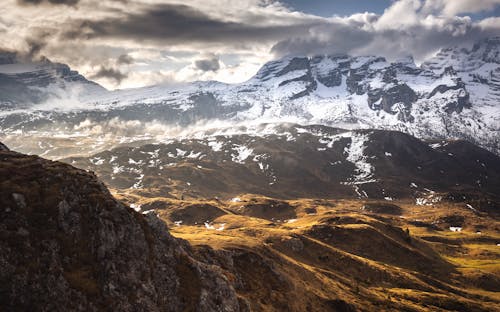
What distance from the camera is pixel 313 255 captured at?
164m

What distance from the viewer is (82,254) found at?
59.0 meters

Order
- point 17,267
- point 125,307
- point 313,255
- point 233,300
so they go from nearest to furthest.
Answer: point 17,267
point 125,307
point 233,300
point 313,255

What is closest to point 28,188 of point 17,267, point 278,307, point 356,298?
point 17,267

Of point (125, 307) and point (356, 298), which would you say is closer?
point (125, 307)

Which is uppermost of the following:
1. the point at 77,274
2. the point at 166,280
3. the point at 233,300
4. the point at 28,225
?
the point at 28,225

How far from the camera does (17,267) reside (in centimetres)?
5288

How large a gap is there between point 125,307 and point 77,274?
7219 millimetres

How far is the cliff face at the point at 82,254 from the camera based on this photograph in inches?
2100

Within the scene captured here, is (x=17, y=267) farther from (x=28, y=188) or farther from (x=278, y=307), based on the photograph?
(x=278, y=307)

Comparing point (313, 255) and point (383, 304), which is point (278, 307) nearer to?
point (383, 304)

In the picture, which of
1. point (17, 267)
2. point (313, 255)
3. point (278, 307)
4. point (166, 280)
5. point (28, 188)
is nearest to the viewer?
point (17, 267)

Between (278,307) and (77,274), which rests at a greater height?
(77,274)

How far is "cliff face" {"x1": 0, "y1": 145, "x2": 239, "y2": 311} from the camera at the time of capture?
175 feet

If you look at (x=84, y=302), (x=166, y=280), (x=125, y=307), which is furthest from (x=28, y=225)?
(x=166, y=280)
